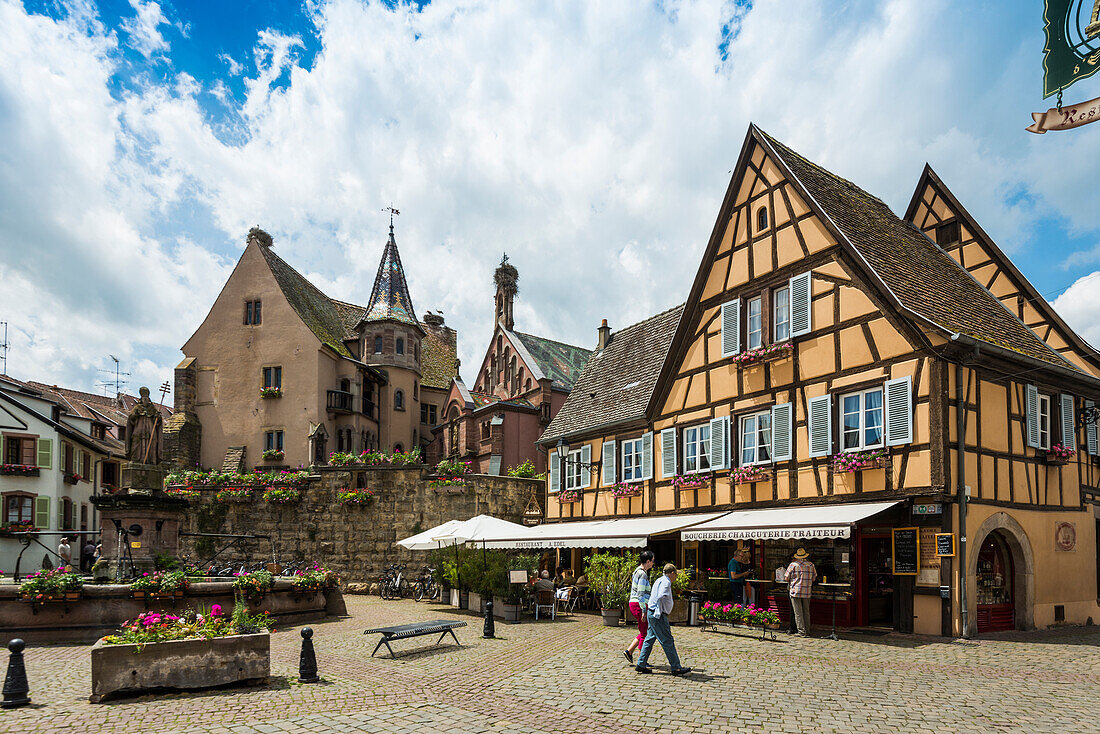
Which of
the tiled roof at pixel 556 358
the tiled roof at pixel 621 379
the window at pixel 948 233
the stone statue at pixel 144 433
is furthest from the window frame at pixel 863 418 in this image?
the tiled roof at pixel 556 358

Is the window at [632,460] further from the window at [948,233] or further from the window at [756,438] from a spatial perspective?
the window at [948,233]

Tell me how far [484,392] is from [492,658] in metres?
37.2

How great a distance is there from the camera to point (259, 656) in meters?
9.77

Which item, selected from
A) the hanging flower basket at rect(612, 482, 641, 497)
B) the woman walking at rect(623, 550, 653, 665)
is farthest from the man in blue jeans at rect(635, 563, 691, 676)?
the hanging flower basket at rect(612, 482, 641, 497)

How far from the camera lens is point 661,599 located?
34.8 feet

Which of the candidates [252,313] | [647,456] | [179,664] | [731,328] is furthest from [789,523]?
[252,313]

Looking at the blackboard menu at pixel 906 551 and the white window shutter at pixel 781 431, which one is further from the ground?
the white window shutter at pixel 781 431

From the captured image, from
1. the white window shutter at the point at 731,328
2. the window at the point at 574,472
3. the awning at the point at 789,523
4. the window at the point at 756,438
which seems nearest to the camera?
the awning at the point at 789,523

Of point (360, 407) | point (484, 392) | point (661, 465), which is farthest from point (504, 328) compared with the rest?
point (661, 465)

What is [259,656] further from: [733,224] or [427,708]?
[733,224]

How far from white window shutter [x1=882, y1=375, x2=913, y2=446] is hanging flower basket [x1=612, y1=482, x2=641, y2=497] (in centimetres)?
855

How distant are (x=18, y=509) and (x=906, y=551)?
33.8 meters

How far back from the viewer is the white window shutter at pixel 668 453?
21417mm

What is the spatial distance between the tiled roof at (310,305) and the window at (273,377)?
258 centimetres
